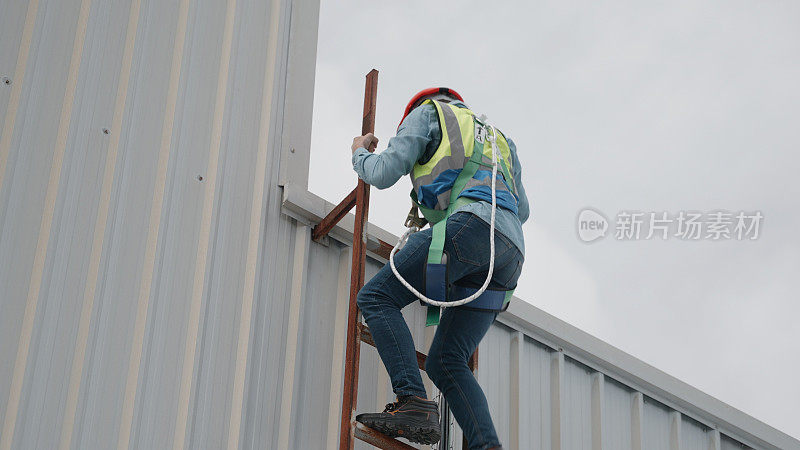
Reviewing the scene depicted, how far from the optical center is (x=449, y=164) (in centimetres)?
527

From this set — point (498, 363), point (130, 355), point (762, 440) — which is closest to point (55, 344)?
point (130, 355)

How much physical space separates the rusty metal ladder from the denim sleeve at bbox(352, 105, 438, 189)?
435 mm

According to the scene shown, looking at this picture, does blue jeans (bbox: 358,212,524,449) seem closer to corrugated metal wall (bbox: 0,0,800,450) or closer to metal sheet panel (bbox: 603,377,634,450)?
corrugated metal wall (bbox: 0,0,800,450)

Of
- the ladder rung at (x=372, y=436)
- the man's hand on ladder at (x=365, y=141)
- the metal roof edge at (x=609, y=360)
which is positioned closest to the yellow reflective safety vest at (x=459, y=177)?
the man's hand on ladder at (x=365, y=141)

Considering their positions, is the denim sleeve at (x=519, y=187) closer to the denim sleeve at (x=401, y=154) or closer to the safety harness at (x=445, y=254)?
the safety harness at (x=445, y=254)

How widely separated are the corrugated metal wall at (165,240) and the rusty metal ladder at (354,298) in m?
0.36

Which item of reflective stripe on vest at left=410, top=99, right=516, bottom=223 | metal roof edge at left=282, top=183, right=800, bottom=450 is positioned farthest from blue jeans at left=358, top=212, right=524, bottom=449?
metal roof edge at left=282, top=183, right=800, bottom=450

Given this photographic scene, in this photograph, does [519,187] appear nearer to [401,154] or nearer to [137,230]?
[401,154]

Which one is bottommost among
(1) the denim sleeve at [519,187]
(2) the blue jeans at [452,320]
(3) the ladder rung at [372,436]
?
(3) the ladder rung at [372,436]

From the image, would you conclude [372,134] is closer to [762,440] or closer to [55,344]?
[55,344]

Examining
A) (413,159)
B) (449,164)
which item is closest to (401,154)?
(413,159)

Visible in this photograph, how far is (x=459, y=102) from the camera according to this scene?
5.64 m

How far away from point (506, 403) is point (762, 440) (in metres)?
2.81

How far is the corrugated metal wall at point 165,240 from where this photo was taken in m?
5.08
